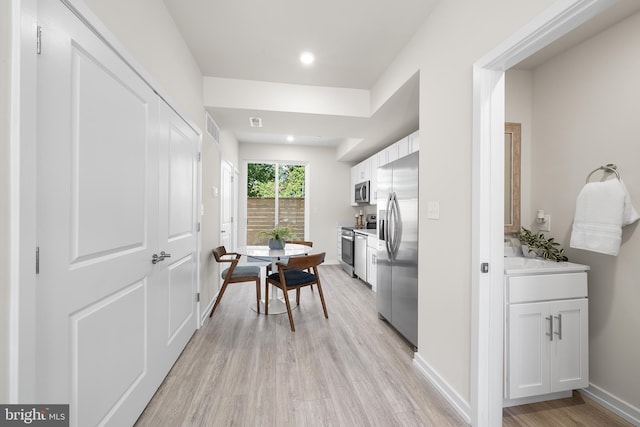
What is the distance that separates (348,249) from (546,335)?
3.56 meters

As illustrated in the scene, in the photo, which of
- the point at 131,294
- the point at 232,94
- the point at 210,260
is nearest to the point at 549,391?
the point at 131,294

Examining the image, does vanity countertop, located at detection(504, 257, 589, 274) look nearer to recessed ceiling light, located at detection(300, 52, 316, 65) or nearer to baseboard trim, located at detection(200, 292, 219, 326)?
recessed ceiling light, located at detection(300, 52, 316, 65)

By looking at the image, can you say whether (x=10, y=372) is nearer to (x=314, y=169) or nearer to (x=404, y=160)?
(x=404, y=160)

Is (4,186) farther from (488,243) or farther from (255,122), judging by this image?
(255,122)

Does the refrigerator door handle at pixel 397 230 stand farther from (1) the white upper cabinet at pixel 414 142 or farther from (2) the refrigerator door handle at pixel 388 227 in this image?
(1) the white upper cabinet at pixel 414 142

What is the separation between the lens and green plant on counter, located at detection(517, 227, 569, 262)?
199 centimetres

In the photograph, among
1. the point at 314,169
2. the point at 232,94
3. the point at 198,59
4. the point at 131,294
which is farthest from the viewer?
the point at 314,169

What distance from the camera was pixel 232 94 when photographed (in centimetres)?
296

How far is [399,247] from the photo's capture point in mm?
2576

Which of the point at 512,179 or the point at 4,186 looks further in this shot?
the point at 512,179

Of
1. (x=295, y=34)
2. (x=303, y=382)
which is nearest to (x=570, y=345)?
(x=303, y=382)

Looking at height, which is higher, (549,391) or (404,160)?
(404,160)

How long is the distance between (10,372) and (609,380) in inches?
117

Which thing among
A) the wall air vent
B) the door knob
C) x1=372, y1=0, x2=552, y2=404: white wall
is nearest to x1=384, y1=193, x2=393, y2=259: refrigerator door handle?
x1=372, y1=0, x2=552, y2=404: white wall
